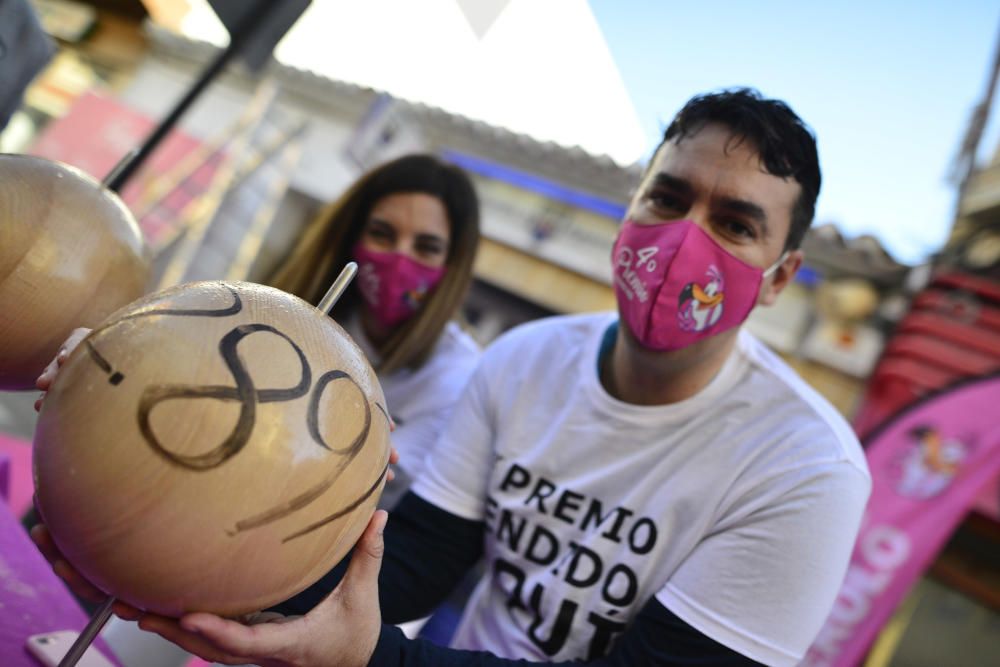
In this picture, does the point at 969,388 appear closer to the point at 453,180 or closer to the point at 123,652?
the point at 453,180

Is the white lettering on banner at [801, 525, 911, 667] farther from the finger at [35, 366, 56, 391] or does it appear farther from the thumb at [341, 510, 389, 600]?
the finger at [35, 366, 56, 391]

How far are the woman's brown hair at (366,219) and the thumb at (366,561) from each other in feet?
4.51

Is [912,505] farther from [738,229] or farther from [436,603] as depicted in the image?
[436,603]

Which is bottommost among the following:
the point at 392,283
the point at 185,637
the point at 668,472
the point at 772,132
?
the point at 185,637

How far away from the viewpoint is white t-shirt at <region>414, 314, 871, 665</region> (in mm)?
1263

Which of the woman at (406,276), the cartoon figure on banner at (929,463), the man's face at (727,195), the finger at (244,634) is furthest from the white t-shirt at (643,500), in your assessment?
the cartoon figure on banner at (929,463)

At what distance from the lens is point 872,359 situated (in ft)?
18.4

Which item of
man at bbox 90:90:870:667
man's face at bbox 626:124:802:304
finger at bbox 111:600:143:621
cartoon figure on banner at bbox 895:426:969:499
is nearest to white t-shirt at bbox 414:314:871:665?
man at bbox 90:90:870:667

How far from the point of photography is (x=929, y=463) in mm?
4523

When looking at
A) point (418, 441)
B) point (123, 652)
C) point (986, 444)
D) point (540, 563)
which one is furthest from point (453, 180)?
point (986, 444)

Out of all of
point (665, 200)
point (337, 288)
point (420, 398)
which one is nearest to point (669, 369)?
point (665, 200)

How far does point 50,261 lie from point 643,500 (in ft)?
4.45

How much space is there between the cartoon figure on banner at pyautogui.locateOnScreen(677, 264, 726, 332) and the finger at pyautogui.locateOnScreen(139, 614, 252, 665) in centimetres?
118

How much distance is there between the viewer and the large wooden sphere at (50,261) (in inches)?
41.7
